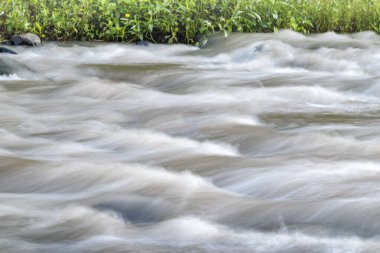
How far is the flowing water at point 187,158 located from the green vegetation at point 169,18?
1.73m

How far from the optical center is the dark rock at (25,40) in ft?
28.3

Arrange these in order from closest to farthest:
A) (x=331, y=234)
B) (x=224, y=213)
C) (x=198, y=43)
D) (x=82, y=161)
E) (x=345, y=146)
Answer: (x=331, y=234) < (x=224, y=213) < (x=82, y=161) < (x=345, y=146) < (x=198, y=43)

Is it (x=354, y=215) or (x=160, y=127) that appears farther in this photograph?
(x=160, y=127)

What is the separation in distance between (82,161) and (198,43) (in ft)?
17.1

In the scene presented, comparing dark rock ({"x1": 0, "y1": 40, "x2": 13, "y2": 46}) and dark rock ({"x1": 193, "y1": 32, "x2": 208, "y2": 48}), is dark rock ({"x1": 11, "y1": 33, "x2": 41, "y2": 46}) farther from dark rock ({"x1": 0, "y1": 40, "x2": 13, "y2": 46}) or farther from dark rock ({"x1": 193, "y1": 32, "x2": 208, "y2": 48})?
dark rock ({"x1": 193, "y1": 32, "x2": 208, "y2": 48})

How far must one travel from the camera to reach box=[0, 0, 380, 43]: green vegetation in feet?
29.7

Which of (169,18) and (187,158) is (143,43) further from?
(187,158)

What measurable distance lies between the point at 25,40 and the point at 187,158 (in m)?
5.11

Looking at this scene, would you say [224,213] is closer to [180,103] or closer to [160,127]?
[160,127]

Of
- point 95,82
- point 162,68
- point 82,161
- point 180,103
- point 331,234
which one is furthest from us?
point 162,68

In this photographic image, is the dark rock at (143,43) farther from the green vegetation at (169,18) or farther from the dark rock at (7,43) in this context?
the dark rock at (7,43)

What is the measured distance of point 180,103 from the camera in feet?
18.5

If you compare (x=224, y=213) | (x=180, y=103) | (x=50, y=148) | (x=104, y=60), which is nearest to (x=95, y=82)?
(x=180, y=103)

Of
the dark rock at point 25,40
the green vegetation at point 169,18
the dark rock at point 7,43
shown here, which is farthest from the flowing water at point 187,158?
the green vegetation at point 169,18
